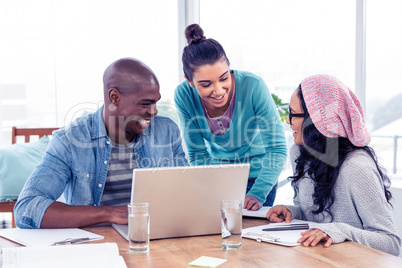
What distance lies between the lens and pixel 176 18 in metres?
3.98

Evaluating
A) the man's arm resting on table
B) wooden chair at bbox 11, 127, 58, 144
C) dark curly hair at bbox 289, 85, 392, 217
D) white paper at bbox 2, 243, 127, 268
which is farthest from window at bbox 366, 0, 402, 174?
white paper at bbox 2, 243, 127, 268

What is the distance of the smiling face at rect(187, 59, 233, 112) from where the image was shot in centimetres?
199

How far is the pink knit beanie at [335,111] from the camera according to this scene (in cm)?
163

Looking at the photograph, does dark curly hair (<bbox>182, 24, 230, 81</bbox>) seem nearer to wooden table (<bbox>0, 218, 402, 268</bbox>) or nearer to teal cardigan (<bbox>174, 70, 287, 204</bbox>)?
teal cardigan (<bbox>174, 70, 287, 204</bbox>)

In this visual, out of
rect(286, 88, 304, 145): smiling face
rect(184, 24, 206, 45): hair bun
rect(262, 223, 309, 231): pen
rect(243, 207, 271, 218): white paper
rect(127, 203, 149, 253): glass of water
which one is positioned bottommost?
rect(243, 207, 271, 218): white paper

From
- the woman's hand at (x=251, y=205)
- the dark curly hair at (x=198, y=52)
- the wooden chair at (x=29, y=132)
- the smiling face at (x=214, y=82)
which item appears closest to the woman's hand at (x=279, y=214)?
the woman's hand at (x=251, y=205)

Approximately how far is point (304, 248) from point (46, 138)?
239cm

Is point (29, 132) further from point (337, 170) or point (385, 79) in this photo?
point (385, 79)

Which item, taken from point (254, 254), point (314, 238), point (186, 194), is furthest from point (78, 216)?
point (314, 238)

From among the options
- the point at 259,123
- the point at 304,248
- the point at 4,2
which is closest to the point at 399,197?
the point at 259,123

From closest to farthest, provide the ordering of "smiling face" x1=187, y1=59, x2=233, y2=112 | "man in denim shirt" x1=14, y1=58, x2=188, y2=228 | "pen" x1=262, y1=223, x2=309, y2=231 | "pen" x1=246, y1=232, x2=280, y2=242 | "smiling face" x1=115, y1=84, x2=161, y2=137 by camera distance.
Answer: "pen" x1=246, y1=232, x2=280, y2=242 → "pen" x1=262, y1=223, x2=309, y2=231 → "man in denim shirt" x1=14, y1=58, x2=188, y2=228 → "smiling face" x1=115, y1=84, x2=161, y2=137 → "smiling face" x1=187, y1=59, x2=233, y2=112

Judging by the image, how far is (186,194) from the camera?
135 centimetres

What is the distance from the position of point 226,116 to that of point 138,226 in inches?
42.2

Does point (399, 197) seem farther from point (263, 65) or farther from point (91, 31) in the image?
point (91, 31)
